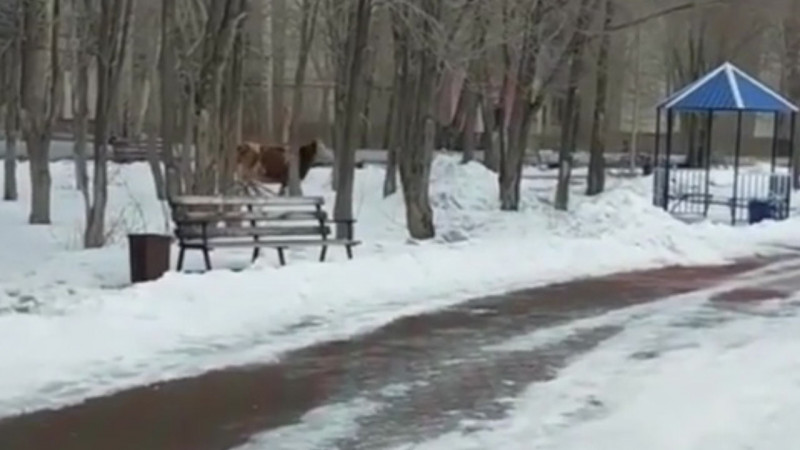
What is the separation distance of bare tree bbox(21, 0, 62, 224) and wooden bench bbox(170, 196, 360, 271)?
35.4 feet

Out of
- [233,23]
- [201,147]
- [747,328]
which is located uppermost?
[233,23]

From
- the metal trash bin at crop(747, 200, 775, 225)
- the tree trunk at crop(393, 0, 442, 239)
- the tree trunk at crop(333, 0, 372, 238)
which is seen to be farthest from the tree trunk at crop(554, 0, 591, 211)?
the tree trunk at crop(333, 0, 372, 238)

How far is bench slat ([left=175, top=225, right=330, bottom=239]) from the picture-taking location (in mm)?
14234

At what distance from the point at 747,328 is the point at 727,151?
57807mm

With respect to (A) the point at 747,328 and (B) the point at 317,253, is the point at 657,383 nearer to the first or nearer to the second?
(A) the point at 747,328

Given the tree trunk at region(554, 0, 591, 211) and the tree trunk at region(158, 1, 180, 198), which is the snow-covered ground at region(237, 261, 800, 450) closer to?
the tree trunk at region(158, 1, 180, 198)

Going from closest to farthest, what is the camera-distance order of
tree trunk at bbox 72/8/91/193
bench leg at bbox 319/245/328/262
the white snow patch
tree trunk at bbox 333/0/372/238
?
1. the white snow patch
2. bench leg at bbox 319/245/328/262
3. tree trunk at bbox 333/0/372/238
4. tree trunk at bbox 72/8/91/193

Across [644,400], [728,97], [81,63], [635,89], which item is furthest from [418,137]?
[635,89]

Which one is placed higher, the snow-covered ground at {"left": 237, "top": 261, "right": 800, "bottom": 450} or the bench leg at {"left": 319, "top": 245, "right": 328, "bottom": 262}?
the bench leg at {"left": 319, "top": 245, "right": 328, "bottom": 262}

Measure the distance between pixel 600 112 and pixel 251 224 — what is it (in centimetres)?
1887

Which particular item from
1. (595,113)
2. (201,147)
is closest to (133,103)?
(595,113)

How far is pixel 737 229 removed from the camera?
76.2 ft

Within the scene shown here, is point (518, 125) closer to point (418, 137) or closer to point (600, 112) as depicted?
point (600, 112)

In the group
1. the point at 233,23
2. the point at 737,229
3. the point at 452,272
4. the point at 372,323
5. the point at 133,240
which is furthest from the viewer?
the point at 737,229
